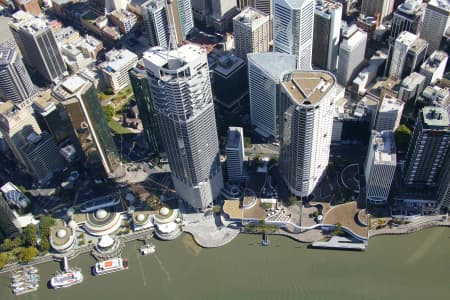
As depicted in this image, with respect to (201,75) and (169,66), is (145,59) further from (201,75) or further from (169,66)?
(201,75)

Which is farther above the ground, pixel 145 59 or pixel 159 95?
pixel 145 59

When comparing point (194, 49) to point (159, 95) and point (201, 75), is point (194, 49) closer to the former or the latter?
point (201, 75)

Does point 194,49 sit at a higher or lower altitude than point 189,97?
higher

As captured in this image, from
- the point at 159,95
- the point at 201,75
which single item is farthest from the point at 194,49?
the point at 159,95

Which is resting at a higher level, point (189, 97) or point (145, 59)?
point (145, 59)

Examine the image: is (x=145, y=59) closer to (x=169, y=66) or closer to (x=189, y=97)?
(x=169, y=66)

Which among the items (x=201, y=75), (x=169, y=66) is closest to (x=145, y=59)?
(x=169, y=66)
